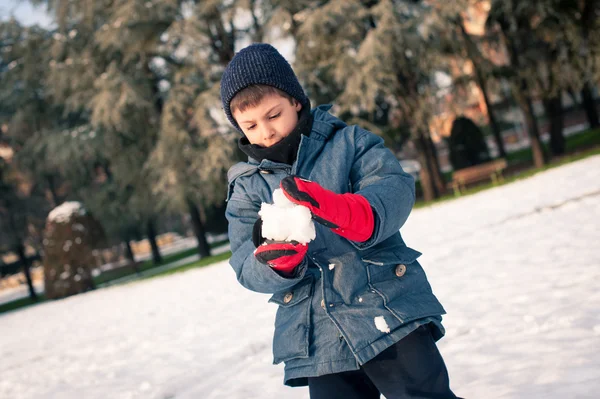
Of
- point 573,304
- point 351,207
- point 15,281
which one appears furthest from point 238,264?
point 15,281

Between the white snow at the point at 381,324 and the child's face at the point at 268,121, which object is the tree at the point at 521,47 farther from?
the white snow at the point at 381,324

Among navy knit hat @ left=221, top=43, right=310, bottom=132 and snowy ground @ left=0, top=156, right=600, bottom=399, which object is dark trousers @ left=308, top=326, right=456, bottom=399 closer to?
navy knit hat @ left=221, top=43, right=310, bottom=132

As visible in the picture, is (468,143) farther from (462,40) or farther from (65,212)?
(65,212)

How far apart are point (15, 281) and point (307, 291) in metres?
41.7

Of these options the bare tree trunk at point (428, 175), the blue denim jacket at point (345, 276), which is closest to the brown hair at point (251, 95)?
the blue denim jacket at point (345, 276)

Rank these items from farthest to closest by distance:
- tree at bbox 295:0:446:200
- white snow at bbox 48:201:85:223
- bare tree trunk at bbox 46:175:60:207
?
bare tree trunk at bbox 46:175:60:207
white snow at bbox 48:201:85:223
tree at bbox 295:0:446:200

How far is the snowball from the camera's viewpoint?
1299mm

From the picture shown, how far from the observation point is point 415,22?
1409 centimetres

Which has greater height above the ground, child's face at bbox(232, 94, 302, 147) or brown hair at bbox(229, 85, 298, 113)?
brown hair at bbox(229, 85, 298, 113)

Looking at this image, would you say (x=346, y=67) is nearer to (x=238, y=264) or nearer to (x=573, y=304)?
(x=573, y=304)

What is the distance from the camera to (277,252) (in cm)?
137

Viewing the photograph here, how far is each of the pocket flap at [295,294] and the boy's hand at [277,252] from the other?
21 centimetres

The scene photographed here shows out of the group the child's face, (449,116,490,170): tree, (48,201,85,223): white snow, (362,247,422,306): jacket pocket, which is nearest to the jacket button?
(362,247,422,306): jacket pocket

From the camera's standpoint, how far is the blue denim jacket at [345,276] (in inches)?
60.9
